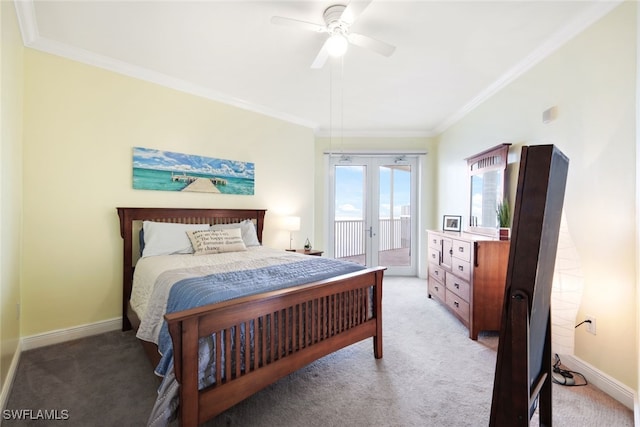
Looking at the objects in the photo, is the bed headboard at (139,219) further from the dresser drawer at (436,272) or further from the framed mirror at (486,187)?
the framed mirror at (486,187)

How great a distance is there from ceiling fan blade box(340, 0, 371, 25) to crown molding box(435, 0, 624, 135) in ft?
5.42

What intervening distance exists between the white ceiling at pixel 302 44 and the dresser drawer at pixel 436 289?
7.71ft

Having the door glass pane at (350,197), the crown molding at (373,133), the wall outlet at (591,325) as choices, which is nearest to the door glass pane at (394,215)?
the door glass pane at (350,197)

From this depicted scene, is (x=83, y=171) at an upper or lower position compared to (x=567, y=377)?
upper

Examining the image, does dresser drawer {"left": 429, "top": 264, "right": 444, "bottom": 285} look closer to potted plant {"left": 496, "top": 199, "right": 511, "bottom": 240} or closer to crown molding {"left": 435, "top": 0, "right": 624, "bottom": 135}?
potted plant {"left": 496, "top": 199, "right": 511, "bottom": 240}

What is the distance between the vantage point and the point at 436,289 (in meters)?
3.78

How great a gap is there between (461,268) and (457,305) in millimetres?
410

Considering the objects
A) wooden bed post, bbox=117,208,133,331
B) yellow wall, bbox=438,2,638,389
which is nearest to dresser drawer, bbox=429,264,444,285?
yellow wall, bbox=438,2,638,389

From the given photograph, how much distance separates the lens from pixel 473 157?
372 centimetres

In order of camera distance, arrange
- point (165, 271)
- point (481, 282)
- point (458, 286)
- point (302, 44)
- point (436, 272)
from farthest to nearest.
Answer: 1. point (436, 272)
2. point (458, 286)
3. point (481, 282)
4. point (302, 44)
5. point (165, 271)

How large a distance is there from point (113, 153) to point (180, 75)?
107cm

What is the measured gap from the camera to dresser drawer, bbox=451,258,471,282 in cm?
292

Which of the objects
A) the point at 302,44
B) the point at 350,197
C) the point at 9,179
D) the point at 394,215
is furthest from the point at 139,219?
the point at 394,215

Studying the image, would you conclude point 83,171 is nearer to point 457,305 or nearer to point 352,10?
point 352,10
